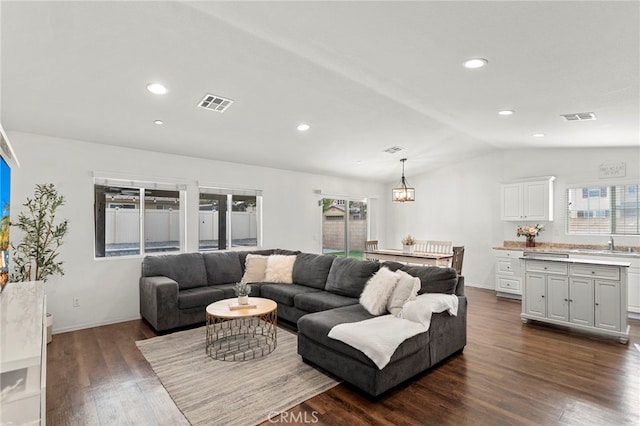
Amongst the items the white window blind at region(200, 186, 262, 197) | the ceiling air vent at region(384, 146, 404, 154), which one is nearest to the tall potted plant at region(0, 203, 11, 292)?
the white window blind at region(200, 186, 262, 197)

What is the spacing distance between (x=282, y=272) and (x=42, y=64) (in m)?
3.66

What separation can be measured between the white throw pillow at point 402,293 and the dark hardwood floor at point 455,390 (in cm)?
64

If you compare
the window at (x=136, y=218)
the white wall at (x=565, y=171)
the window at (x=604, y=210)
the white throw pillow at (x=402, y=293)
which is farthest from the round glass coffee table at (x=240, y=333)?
the window at (x=604, y=210)

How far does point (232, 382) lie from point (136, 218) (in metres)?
3.26

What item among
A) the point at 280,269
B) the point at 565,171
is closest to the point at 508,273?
the point at 565,171

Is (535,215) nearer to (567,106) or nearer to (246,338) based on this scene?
(567,106)

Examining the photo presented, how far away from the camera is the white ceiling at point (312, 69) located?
2.26m

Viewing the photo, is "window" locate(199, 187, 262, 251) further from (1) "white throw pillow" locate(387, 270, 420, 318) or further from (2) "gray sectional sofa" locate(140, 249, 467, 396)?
(1) "white throw pillow" locate(387, 270, 420, 318)

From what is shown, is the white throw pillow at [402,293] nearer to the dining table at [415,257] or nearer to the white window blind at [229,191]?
the dining table at [415,257]

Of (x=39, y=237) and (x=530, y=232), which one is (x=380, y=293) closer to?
(x=39, y=237)

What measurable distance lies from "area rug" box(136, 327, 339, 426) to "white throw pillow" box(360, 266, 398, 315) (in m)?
0.81

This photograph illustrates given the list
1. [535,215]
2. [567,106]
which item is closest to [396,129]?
[567,106]

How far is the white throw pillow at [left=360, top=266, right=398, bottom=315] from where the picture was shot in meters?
3.31

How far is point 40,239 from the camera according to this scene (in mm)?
3961
